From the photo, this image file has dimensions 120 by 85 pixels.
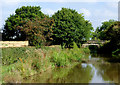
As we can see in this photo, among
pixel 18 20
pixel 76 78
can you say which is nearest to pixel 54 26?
pixel 18 20

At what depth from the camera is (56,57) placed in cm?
1492

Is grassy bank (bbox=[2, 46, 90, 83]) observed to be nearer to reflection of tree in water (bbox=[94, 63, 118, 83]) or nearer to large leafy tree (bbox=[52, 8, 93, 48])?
reflection of tree in water (bbox=[94, 63, 118, 83])

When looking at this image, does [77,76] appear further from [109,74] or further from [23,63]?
[23,63]

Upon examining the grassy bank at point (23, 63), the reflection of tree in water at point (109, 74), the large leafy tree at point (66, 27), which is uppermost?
the large leafy tree at point (66, 27)

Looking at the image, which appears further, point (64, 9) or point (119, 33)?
point (64, 9)

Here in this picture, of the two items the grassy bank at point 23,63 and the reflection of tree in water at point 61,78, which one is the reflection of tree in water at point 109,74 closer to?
the reflection of tree in water at point 61,78

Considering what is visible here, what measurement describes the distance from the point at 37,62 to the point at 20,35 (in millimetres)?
19940

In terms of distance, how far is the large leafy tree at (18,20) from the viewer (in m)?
29.8

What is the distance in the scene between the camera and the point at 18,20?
29234 millimetres

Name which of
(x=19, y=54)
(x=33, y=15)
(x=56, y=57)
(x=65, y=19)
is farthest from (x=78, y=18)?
(x=19, y=54)

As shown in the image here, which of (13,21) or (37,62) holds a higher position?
(13,21)

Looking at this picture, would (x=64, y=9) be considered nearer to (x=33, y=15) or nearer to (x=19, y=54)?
(x=33, y=15)

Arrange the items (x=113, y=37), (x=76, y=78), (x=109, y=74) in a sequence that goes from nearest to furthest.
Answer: (x=76, y=78)
(x=109, y=74)
(x=113, y=37)

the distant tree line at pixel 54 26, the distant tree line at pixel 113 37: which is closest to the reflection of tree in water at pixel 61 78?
the distant tree line at pixel 113 37
